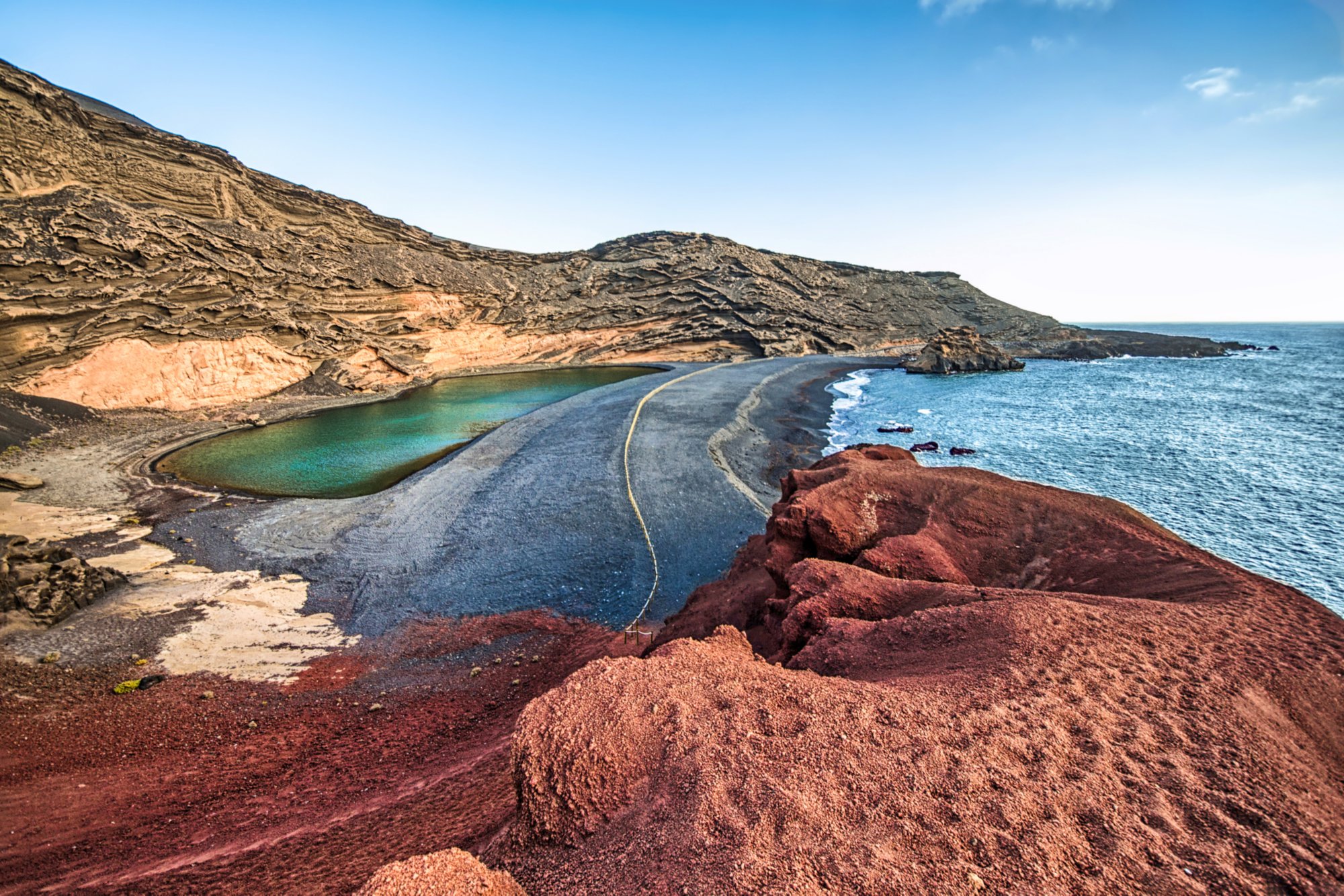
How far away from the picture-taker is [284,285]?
31.8m

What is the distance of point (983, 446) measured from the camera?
2212cm

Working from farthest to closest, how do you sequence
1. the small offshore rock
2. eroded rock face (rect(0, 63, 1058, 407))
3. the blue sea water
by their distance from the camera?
1. eroded rock face (rect(0, 63, 1058, 407))
2. the small offshore rock
3. the blue sea water

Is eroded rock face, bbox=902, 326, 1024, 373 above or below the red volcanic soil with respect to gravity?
above

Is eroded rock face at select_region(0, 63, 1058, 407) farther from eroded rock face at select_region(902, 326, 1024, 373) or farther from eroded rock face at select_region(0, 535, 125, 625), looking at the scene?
eroded rock face at select_region(0, 535, 125, 625)

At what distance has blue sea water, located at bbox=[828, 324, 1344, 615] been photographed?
40.8 ft

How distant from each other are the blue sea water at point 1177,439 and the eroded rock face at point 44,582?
2191cm

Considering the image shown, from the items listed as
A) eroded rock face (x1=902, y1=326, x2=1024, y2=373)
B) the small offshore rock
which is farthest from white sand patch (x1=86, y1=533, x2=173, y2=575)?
eroded rock face (x1=902, y1=326, x2=1024, y2=373)

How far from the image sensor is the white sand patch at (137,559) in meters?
11.4

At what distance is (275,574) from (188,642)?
8.51 ft

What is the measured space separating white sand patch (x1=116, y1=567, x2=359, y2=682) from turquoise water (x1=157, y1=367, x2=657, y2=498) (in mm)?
6005

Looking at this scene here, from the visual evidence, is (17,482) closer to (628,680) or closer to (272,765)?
(272,765)

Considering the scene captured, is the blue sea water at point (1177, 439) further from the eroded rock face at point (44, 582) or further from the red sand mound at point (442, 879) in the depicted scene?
the eroded rock face at point (44, 582)

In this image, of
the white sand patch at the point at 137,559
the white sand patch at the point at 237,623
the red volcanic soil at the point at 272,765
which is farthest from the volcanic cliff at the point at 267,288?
the red volcanic soil at the point at 272,765

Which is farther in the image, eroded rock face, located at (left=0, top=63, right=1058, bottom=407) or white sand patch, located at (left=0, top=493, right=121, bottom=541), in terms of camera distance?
eroded rock face, located at (left=0, top=63, right=1058, bottom=407)
